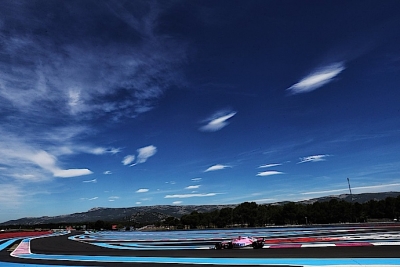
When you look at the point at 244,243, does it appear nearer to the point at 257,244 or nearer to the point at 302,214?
the point at 257,244

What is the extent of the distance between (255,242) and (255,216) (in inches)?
3817

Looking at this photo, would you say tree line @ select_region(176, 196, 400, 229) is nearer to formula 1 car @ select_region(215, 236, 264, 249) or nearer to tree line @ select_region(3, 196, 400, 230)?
tree line @ select_region(3, 196, 400, 230)

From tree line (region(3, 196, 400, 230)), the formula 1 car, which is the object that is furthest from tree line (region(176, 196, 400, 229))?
the formula 1 car

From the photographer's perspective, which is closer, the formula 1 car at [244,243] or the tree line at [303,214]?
the formula 1 car at [244,243]

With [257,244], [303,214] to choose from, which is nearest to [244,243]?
[257,244]

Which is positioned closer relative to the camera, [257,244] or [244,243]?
[257,244]

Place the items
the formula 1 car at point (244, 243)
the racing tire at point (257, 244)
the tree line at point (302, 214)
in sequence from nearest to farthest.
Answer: the racing tire at point (257, 244) < the formula 1 car at point (244, 243) < the tree line at point (302, 214)

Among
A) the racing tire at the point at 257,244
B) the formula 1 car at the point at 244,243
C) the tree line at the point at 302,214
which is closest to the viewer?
the racing tire at the point at 257,244

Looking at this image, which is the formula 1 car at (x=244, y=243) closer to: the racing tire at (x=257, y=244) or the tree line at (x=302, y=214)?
the racing tire at (x=257, y=244)

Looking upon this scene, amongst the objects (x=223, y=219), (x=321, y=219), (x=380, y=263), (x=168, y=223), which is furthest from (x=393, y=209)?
(x=380, y=263)

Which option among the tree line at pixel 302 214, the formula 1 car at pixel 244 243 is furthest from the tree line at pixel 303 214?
the formula 1 car at pixel 244 243

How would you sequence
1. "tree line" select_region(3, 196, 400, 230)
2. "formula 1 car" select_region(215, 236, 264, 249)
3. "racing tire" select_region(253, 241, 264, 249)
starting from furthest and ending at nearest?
"tree line" select_region(3, 196, 400, 230), "formula 1 car" select_region(215, 236, 264, 249), "racing tire" select_region(253, 241, 264, 249)

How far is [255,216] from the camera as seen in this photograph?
116 metres

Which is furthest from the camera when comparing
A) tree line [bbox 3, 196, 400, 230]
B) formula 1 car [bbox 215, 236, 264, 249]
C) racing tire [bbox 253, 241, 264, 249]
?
tree line [bbox 3, 196, 400, 230]
